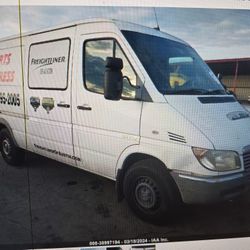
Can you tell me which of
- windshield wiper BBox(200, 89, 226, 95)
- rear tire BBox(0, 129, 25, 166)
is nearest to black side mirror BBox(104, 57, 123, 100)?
windshield wiper BBox(200, 89, 226, 95)

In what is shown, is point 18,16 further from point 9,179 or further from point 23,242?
point 23,242

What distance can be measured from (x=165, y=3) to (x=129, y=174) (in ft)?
3.63

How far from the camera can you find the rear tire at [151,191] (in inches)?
78.4

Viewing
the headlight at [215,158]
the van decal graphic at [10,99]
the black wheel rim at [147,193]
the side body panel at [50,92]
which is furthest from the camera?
the van decal graphic at [10,99]

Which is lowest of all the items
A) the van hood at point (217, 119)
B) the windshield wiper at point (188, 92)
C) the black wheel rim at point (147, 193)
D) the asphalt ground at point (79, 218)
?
the asphalt ground at point (79, 218)

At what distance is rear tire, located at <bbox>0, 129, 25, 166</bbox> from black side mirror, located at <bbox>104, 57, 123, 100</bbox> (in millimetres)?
834

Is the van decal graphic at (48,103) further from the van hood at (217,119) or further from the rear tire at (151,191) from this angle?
the van hood at (217,119)

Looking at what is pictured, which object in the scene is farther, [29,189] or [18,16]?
[29,189]

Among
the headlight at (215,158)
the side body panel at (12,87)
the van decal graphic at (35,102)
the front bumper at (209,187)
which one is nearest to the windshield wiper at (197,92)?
the headlight at (215,158)

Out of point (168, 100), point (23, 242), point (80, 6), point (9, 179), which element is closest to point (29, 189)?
point (9, 179)

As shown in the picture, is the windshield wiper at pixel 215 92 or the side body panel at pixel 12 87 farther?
the side body panel at pixel 12 87

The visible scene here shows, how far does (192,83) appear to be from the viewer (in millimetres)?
2045

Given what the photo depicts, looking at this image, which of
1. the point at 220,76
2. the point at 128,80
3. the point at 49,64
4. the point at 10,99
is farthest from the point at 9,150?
the point at 220,76

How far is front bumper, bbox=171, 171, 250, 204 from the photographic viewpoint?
1928 millimetres
